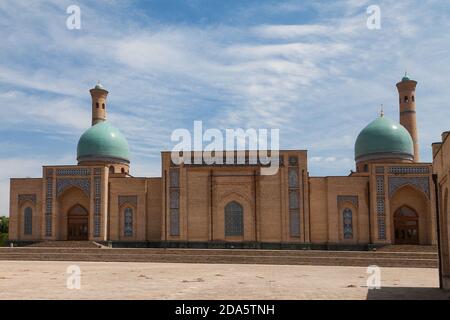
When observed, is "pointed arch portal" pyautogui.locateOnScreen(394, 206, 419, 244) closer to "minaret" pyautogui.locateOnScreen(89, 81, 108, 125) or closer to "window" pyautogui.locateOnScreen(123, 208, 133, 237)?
"window" pyautogui.locateOnScreen(123, 208, 133, 237)

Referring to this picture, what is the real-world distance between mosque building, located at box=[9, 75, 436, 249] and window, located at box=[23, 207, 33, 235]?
5 cm

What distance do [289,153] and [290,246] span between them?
4822mm

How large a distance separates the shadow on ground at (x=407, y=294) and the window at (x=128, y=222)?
20.1 m

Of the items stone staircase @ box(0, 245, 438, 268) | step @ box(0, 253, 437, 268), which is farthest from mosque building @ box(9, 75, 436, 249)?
step @ box(0, 253, 437, 268)

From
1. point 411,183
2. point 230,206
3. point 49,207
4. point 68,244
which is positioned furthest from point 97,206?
point 411,183

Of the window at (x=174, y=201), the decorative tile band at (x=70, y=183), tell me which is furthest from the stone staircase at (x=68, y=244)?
the window at (x=174, y=201)

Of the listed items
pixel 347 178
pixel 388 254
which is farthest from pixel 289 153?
pixel 388 254

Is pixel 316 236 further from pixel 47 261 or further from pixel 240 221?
pixel 47 261

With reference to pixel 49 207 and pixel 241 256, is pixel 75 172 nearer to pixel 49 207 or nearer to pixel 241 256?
Answer: pixel 49 207

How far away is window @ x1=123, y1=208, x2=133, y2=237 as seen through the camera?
30.4 m

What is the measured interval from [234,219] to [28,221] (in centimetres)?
1134

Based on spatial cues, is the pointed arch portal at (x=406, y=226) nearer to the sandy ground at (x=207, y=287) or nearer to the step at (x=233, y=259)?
the step at (x=233, y=259)

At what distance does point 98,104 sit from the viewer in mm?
37000
